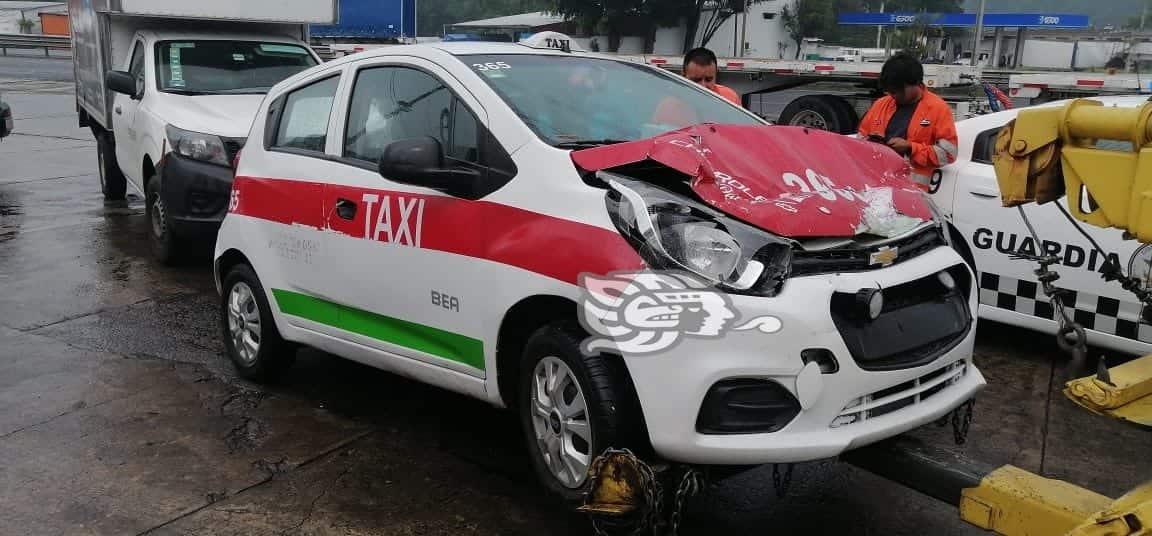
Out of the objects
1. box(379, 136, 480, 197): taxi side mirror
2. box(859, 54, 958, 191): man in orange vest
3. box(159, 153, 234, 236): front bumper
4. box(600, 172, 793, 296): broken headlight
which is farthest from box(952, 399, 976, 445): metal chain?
box(159, 153, 234, 236): front bumper

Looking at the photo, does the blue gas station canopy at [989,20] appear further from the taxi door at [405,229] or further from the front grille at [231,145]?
the taxi door at [405,229]

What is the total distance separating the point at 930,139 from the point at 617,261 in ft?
10.8

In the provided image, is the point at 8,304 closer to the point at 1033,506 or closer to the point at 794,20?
the point at 1033,506

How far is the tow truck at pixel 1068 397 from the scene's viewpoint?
262cm

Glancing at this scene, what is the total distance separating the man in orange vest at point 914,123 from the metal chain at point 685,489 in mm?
3143

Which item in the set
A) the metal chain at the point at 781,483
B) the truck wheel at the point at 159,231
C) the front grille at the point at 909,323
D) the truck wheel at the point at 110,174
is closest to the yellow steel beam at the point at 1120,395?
the front grille at the point at 909,323

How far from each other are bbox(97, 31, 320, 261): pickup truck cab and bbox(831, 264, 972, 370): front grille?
17.8 feet

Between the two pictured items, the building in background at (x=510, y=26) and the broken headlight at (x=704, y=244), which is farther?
the building in background at (x=510, y=26)

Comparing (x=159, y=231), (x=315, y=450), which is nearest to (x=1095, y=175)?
(x=315, y=450)

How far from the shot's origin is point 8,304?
673 centimetres

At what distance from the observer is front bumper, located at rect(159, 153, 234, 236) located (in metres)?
7.39

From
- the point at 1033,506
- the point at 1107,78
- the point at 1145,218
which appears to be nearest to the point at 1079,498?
the point at 1033,506

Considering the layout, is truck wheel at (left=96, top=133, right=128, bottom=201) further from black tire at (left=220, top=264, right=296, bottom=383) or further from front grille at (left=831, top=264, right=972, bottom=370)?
front grille at (left=831, top=264, right=972, bottom=370)

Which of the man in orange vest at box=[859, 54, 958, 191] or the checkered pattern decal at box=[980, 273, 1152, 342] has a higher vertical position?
the man in orange vest at box=[859, 54, 958, 191]
